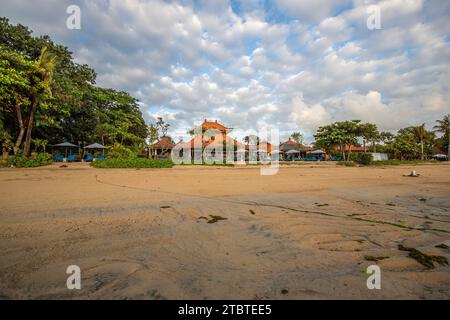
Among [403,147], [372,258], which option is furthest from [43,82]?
[403,147]

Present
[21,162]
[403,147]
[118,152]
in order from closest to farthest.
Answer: [21,162], [118,152], [403,147]

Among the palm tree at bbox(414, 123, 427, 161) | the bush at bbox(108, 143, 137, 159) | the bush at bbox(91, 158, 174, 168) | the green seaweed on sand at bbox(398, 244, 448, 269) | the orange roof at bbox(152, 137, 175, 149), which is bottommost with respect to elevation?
the green seaweed on sand at bbox(398, 244, 448, 269)

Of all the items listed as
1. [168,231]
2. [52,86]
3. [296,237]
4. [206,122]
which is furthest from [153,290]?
[206,122]

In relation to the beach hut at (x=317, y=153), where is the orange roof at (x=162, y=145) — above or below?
→ above

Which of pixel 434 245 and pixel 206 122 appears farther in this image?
pixel 206 122

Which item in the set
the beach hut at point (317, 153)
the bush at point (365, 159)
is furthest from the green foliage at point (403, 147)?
the bush at point (365, 159)

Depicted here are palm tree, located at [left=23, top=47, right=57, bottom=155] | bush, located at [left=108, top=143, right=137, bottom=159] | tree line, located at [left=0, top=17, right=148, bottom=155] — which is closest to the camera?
tree line, located at [left=0, top=17, right=148, bottom=155]

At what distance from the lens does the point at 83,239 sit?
317 cm

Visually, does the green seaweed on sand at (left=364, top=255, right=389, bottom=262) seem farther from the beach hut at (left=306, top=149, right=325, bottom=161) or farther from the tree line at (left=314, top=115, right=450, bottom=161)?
the beach hut at (left=306, top=149, right=325, bottom=161)

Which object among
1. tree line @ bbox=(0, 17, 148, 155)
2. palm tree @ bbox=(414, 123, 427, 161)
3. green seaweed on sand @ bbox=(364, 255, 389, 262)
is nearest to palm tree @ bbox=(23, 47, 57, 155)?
tree line @ bbox=(0, 17, 148, 155)

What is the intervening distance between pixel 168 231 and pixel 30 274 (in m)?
1.76

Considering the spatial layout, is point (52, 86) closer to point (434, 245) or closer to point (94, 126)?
point (94, 126)

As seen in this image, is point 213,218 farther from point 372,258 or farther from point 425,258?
point 425,258

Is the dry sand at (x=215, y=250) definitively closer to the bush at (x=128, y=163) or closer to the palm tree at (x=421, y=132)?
the bush at (x=128, y=163)
